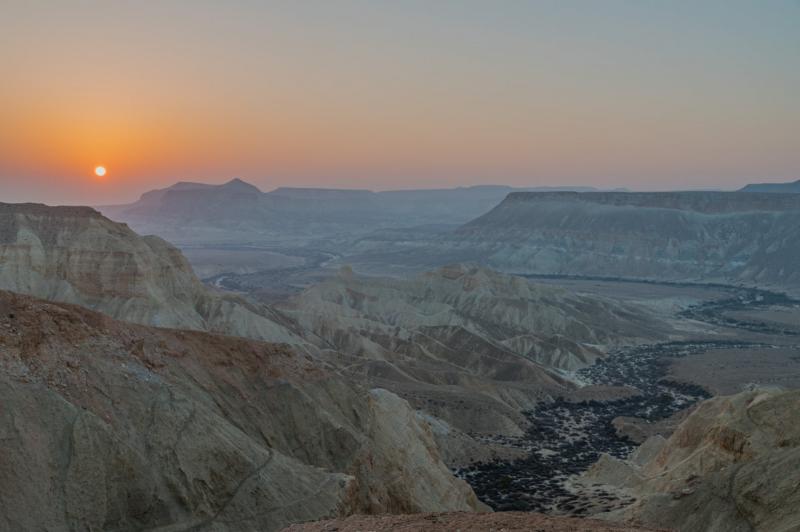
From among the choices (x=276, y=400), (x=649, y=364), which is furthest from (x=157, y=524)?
(x=649, y=364)

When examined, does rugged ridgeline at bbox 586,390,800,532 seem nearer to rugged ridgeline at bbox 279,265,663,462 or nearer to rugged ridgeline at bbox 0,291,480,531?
rugged ridgeline at bbox 0,291,480,531

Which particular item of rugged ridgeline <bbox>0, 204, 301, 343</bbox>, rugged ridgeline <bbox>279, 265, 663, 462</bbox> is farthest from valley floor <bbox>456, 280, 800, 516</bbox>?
rugged ridgeline <bbox>0, 204, 301, 343</bbox>

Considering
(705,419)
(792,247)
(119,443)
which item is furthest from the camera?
(792,247)

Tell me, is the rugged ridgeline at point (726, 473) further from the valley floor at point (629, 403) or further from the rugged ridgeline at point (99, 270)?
the rugged ridgeline at point (99, 270)

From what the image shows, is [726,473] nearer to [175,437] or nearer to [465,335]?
[175,437]

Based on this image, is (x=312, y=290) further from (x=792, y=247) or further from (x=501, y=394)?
(x=792, y=247)

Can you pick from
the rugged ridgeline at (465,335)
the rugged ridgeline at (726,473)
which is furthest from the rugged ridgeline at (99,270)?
the rugged ridgeline at (726,473)
